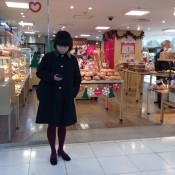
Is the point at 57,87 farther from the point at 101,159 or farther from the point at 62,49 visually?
the point at 101,159

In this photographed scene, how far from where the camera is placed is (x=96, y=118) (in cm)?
491

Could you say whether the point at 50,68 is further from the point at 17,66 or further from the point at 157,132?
the point at 17,66

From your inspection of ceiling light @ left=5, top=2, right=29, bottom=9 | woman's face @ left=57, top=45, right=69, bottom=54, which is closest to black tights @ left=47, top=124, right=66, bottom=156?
woman's face @ left=57, top=45, right=69, bottom=54

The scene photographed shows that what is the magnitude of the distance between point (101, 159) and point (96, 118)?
6.92ft

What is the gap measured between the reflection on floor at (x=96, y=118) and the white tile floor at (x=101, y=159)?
1.70ft

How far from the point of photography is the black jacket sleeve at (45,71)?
2.53m

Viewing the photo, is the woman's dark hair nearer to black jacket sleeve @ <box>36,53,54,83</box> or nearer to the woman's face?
the woman's face

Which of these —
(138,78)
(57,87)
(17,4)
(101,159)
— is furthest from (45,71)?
(138,78)

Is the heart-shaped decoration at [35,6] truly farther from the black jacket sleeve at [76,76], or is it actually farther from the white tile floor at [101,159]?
the white tile floor at [101,159]

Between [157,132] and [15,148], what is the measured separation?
7.17 ft

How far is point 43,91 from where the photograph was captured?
2596 millimetres

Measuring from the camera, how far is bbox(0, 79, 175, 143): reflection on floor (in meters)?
3.85

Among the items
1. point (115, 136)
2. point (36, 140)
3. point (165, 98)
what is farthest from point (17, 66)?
point (165, 98)

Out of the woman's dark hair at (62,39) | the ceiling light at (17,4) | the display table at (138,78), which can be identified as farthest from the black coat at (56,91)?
the display table at (138,78)
